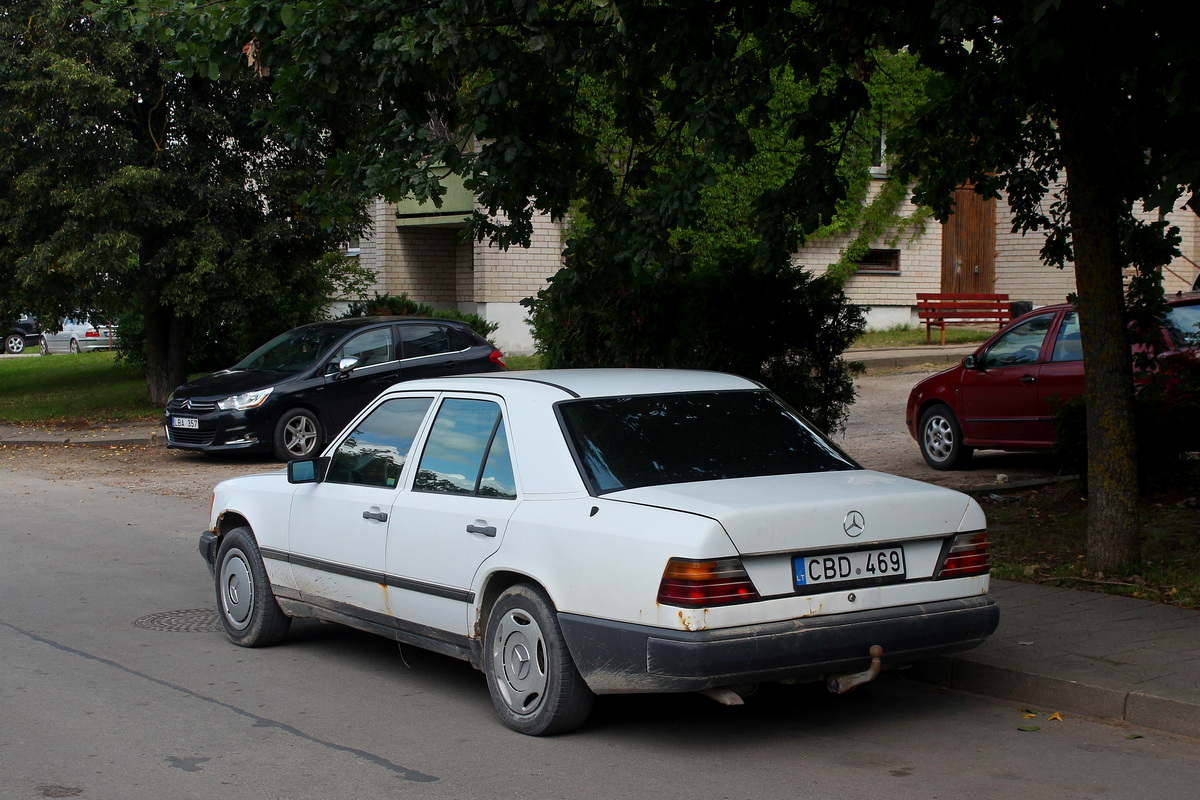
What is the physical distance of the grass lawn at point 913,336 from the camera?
26.8m

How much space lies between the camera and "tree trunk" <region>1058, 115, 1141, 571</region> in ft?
24.4

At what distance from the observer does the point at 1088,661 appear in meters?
5.79

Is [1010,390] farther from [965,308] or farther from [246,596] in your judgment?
[965,308]

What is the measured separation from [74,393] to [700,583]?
21991mm

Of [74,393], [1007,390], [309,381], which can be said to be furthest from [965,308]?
[74,393]

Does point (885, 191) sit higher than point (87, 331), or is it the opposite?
point (885, 191)

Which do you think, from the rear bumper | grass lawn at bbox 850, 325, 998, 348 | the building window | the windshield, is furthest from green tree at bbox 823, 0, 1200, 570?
the building window

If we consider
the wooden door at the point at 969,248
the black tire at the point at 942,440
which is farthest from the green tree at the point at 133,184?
the wooden door at the point at 969,248

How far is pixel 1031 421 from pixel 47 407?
1721 centimetres

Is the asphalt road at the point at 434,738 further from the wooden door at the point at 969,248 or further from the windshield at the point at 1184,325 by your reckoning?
the wooden door at the point at 969,248

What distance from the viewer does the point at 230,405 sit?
15.1 meters

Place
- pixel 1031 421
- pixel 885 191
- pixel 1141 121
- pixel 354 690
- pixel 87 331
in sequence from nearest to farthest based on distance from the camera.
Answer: pixel 354 690 → pixel 1141 121 → pixel 1031 421 → pixel 885 191 → pixel 87 331

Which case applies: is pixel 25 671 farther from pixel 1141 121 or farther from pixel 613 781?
pixel 1141 121

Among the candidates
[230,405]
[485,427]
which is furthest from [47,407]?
[485,427]
